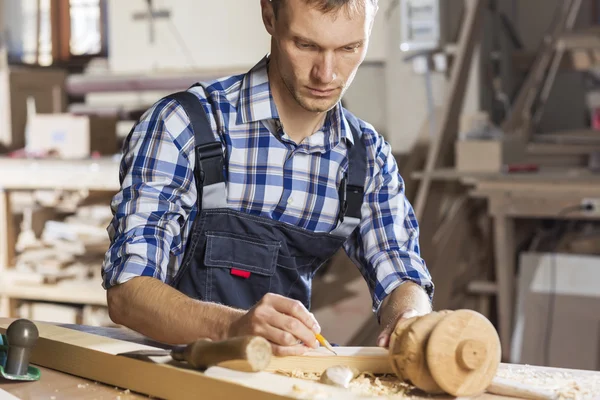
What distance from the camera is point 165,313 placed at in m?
1.71

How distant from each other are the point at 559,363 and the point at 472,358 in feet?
10.2

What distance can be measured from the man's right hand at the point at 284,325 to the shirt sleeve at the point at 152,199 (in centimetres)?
39

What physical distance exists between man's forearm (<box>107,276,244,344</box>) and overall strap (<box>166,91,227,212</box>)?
0.27 metres

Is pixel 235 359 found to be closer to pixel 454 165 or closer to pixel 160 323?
pixel 160 323

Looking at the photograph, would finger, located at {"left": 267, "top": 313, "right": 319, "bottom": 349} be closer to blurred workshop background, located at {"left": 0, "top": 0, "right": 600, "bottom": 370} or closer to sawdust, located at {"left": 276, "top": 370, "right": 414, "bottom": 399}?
sawdust, located at {"left": 276, "top": 370, "right": 414, "bottom": 399}

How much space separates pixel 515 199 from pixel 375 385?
2809mm

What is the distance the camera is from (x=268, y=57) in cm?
210

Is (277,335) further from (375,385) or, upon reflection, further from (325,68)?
(325,68)

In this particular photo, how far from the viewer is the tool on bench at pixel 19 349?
4.60 ft

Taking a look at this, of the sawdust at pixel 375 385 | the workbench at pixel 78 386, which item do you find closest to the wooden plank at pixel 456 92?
the workbench at pixel 78 386

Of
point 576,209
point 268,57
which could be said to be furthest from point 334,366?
point 576,209

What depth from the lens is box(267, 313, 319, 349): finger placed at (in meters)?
1.47

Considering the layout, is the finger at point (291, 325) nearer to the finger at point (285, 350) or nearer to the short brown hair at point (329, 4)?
the finger at point (285, 350)

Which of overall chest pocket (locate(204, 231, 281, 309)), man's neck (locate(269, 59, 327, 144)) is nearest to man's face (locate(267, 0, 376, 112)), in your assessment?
man's neck (locate(269, 59, 327, 144))
